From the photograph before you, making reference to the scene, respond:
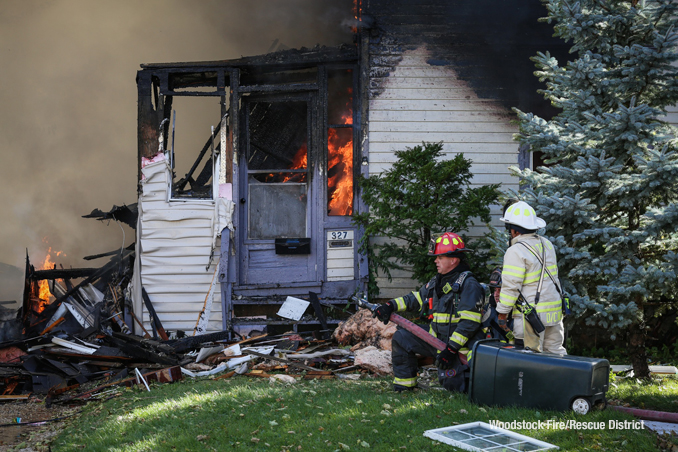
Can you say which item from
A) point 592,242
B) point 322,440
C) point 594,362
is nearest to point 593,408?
point 594,362

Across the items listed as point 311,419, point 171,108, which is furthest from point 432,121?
point 311,419

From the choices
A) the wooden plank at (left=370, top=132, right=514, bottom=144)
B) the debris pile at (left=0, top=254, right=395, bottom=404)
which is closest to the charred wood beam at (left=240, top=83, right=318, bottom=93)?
the wooden plank at (left=370, top=132, right=514, bottom=144)

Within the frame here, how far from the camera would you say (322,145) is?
9977 mm

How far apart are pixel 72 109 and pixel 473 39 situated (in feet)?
36.7

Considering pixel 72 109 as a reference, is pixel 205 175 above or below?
below

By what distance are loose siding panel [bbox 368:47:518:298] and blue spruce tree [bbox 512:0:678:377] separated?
302 cm

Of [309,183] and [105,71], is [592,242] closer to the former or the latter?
[309,183]

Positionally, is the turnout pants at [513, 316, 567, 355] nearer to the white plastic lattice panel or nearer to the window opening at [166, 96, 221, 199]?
the white plastic lattice panel

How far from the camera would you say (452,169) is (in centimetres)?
803

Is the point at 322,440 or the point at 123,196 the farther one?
the point at 123,196

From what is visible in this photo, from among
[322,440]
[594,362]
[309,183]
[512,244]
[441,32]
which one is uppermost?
[441,32]

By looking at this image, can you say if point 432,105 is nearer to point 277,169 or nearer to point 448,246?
point 277,169

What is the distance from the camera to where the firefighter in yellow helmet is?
480 cm

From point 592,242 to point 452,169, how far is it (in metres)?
2.38
